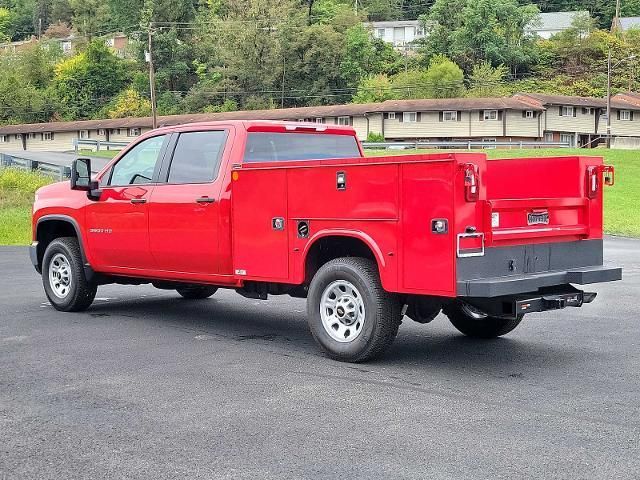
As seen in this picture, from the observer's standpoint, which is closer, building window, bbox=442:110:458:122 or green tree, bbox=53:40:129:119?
building window, bbox=442:110:458:122

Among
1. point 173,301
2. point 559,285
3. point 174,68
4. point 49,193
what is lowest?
point 173,301

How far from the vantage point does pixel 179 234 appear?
30.4 ft

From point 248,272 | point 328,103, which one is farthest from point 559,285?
point 328,103

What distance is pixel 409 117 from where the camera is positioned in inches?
2817

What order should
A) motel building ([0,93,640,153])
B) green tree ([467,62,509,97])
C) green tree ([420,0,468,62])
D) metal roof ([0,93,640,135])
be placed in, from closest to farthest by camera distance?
1. metal roof ([0,93,640,135])
2. motel building ([0,93,640,153])
3. green tree ([467,62,509,97])
4. green tree ([420,0,468,62])

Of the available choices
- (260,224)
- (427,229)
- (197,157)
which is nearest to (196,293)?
(197,157)

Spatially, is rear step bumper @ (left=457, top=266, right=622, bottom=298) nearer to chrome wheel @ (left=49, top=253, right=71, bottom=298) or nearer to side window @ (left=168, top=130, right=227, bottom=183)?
side window @ (left=168, top=130, right=227, bottom=183)

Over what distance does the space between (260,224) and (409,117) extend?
64.3 meters

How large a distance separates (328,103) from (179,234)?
8487 centimetres

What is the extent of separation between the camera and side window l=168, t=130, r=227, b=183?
909cm

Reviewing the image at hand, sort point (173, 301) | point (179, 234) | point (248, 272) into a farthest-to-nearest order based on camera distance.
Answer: point (173, 301) → point (179, 234) → point (248, 272)

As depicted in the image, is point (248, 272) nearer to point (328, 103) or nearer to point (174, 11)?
point (328, 103)

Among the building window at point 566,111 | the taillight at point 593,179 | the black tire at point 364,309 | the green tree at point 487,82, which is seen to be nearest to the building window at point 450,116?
the building window at point 566,111

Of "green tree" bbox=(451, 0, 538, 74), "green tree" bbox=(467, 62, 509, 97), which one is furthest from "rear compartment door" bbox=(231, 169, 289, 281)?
"green tree" bbox=(451, 0, 538, 74)
